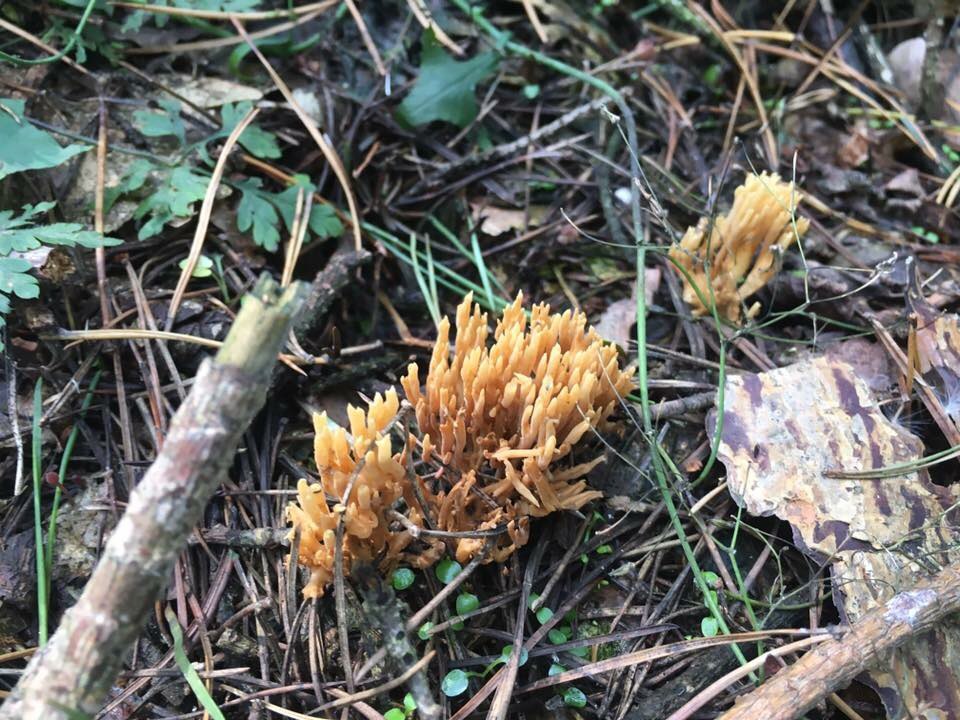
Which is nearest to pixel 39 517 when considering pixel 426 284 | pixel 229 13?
pixel 426 284

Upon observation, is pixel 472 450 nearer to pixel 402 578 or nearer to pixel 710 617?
A: pixel 402 578

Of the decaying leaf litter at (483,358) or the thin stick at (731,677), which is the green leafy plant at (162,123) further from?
the thin stick at (731,677)

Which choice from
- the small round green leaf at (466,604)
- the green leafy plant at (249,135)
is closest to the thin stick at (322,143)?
the green leafy plant at (249,135)

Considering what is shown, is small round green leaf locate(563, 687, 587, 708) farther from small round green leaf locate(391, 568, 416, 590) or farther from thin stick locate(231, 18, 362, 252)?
thin stick locate(231, 18, 362, 252)

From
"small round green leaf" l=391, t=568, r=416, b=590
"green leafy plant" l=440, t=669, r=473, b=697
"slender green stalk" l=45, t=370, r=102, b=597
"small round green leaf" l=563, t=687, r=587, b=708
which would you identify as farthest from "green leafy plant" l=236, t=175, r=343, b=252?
"small round green leaf" l=563, t=687, r=587, b=708

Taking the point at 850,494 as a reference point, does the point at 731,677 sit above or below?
below
